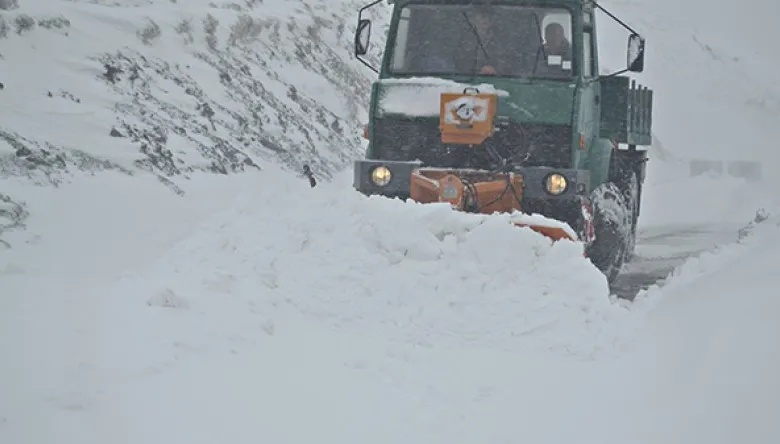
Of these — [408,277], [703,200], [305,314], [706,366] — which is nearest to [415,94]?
[408,277]

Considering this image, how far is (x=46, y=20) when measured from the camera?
12.8 metres

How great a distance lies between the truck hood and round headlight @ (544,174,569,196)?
1.85 ft

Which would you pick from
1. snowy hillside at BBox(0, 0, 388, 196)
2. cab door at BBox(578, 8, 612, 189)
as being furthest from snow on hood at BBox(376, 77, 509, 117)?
snowy hillside at BBox(0, 0, 388, 196)

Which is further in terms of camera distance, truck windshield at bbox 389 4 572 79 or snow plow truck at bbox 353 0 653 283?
truck windshield at bbox 389 4 572 79

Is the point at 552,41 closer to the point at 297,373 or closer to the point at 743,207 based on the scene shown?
the point at 297,373

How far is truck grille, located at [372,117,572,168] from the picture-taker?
8.27 meters

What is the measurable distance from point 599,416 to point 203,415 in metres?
1.89

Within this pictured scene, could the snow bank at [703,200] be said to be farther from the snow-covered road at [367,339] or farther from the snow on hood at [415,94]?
the snow-covered road at [367,339]

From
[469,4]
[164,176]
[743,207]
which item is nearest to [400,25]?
[469,4]

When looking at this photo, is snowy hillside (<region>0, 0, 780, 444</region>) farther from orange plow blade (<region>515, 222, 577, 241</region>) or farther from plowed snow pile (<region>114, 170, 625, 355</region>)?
orange plow blade (<region>515, 222, 577, 241</region>)

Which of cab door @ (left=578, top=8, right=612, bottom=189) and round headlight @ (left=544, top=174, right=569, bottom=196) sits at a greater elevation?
cab door @ (left=578, top=8, right=612, bottom=189)

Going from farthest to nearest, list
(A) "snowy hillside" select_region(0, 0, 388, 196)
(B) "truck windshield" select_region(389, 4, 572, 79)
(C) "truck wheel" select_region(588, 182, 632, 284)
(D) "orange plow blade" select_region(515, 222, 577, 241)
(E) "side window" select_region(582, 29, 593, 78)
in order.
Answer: (A) "snowy hillside" select_region(0, 0, 388, 196) → (C) "truck wheel" select_region(588, 182, 632, 284) → (E) "side window" select_region(582, 29, 593, 78) → (B) "truck windshield" select_region(389, 4, 572, 79) → (D) "orange plow blade" select_region(515, 222, 577, 241)

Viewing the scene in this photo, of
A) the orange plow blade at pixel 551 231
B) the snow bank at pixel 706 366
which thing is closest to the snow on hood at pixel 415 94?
the orange plow blade at pixel 551 231

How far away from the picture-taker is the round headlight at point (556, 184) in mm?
7922
